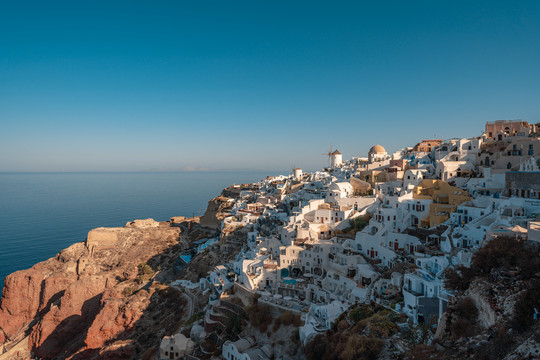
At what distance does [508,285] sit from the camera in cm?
1308

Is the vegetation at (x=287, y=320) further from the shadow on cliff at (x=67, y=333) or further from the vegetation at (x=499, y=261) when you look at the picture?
the shadow on cliff at (x=67, y=333)

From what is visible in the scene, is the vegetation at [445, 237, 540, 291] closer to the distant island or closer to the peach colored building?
the distant island

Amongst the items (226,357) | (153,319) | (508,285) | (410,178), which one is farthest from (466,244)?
(153,319)

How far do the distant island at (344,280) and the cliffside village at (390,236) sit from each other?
4.7 inches

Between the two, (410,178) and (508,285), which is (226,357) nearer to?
(508,285)

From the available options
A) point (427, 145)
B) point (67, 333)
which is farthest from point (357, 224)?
point (67, 333)

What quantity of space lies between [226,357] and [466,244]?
18473 mm

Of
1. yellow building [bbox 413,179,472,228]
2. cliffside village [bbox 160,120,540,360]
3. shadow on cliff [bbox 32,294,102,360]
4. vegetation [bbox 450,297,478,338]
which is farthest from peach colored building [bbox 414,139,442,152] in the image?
shadow on cliff [bbox 32,294,102,360]

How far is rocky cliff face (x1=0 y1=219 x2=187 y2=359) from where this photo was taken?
101ft

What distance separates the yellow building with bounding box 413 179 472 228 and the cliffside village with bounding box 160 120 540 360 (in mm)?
87

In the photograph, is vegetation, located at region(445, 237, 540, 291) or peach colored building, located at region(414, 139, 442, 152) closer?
vegetation, located at region(445, 237, 540, 291)

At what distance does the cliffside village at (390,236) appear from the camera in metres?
19.8

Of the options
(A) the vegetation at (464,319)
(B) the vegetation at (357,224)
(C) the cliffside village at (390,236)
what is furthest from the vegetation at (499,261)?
(B) the vegetation at (357,224)

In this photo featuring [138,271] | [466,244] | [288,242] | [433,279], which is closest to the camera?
[433,279]
